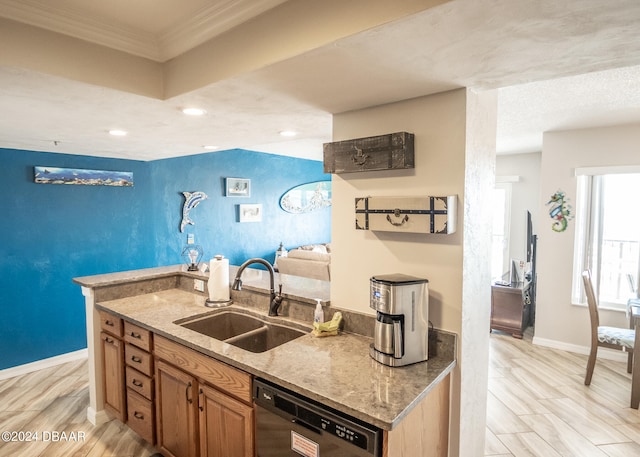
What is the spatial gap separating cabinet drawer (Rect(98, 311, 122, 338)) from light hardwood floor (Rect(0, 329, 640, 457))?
750 mm

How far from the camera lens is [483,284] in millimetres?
1867

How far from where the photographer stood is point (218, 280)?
264 cm

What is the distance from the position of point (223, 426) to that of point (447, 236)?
1428mm

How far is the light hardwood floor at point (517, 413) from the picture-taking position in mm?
2432

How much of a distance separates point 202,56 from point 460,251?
4.69 ft

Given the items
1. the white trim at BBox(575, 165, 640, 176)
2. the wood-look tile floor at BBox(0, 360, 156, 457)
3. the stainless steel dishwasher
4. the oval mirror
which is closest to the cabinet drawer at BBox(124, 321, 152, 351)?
the wood-look tile floor at BBox(0, 360, 156, 457)

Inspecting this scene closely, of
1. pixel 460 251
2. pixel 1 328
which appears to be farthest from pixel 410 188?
pixel 1 328

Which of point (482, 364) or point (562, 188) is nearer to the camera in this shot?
point (482, 364)

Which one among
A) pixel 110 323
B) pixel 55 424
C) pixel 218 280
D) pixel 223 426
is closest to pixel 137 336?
pixel 110 323

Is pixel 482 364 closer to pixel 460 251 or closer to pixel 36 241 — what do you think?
pixel 460 251

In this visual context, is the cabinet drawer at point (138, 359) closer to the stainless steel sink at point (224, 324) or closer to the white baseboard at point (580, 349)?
the stainless steel sink at point (224, 324)

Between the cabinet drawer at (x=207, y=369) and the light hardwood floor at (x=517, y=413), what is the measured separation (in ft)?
2.82

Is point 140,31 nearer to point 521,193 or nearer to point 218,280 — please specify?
point 218,280

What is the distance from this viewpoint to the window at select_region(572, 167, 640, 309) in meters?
3.85
